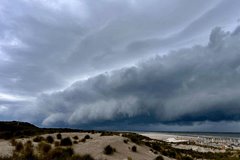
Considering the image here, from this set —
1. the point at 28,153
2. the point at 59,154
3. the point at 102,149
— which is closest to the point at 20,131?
the point at 102,149

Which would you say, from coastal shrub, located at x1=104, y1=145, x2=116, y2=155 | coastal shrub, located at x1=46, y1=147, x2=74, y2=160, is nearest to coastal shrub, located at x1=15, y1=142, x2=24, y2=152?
coastal shrub, located at x1=46, y1=147, x2=74, y2=160

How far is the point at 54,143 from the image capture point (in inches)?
1277

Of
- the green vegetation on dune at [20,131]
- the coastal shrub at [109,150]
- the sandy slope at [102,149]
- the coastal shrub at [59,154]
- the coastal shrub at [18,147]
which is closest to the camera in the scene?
the coastal shrub at [59,154]

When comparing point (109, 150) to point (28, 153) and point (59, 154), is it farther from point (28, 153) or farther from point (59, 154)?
point (28, 153)

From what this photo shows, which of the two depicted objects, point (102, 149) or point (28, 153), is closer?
point (28, 153)

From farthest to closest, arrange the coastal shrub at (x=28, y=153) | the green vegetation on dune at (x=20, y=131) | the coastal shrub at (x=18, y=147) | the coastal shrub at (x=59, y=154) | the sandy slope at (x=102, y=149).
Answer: the green vegetation on dune at (x=20, y=131), the sandy slope at (x=102, y=149), the coastal shrub at (x=18, y=147), the coastal shrub at (x=59, y=154), the coastal shrub at (x=28, y=153)

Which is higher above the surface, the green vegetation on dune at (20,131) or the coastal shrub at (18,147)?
Answer: the green vegetation on dune at (20,131)

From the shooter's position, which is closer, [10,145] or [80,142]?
[10,145]

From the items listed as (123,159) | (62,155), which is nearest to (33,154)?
(62,155)

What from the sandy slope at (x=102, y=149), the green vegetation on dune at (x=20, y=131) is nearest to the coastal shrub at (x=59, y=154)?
the sandy slope at (x=102, y=149)

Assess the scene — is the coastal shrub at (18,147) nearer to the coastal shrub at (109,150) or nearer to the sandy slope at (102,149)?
the sandy slope at (102,149)

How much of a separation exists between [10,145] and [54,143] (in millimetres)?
4157

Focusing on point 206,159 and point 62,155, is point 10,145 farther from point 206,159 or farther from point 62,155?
point 206,159

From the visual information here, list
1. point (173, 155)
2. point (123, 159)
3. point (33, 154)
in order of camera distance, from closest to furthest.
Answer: point (33, 154) → point (123, 159) → point (173, 155)
